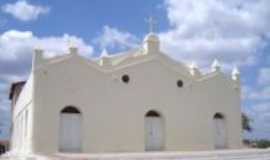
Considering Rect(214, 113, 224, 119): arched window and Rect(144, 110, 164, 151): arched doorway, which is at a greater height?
Rect(214, 113, 224, 119): arched window

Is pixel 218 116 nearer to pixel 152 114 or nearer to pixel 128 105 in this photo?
pixel 152 114

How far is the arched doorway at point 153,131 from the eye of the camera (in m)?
20.4

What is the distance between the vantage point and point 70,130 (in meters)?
18.2

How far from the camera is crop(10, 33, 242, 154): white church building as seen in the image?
17.7 metres

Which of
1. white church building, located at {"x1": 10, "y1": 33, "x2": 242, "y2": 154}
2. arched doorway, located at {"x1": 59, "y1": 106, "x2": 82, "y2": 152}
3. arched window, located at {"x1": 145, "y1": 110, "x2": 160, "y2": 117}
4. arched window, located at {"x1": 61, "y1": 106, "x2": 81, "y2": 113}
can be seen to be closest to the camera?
white church building, located at {"x1": 10, "y1": 33, "x2": 242, "y2": 154}

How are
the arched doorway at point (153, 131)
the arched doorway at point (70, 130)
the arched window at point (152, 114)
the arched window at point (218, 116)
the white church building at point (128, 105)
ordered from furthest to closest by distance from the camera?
1. the arched window at point (218, 116)
2. the arched window at point (152, 114)
3. the arched doorway at point (153, 131)
4. the arched doorway at point (70, 130)
5. the white church building at point (128, 105)

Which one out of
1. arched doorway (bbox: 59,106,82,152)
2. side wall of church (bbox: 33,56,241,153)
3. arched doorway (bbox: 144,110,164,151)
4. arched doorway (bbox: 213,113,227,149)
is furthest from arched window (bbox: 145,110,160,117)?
arched doorway (bbox: 213,113,227,149)

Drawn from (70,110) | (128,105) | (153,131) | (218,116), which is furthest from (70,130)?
(218,116)

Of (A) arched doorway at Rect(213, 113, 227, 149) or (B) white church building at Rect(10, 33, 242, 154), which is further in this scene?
(A) arched doorway at Rect(213, 113, 227, 149)

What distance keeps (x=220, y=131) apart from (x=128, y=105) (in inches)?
256

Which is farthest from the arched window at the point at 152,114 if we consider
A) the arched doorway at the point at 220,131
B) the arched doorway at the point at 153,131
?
the arched doorway at the point at 220,131

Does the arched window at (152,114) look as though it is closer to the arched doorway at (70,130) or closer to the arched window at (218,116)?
the arched doorway at (70,130)

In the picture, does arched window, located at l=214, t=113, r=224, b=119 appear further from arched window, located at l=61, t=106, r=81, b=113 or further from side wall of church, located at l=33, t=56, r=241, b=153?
arched window, located at l=61, t=106, r=81, b=113

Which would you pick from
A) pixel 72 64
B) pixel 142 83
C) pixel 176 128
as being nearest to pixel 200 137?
pixel 176 128
